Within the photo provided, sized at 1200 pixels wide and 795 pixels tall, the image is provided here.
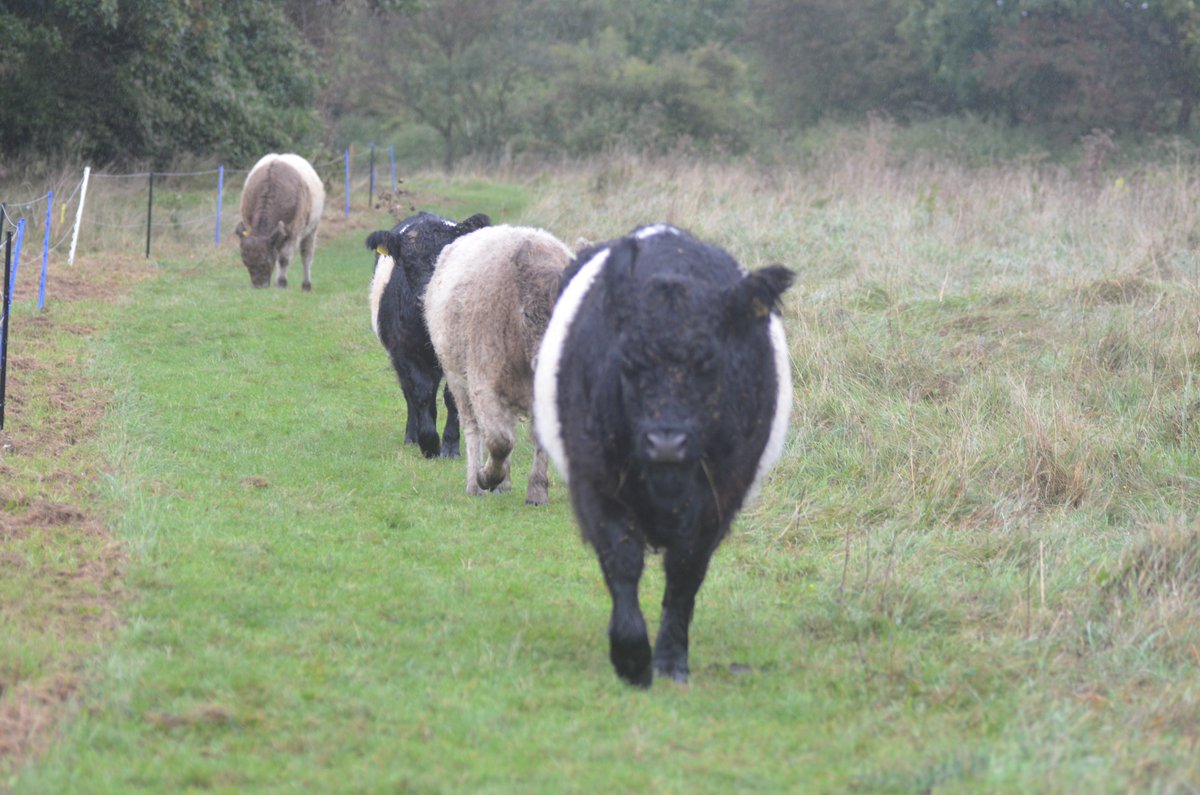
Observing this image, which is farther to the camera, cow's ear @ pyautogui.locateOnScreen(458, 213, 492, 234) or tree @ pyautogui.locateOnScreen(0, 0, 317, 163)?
tree @ pyautogui.locateOnScreen(0, 0, 317, 163)

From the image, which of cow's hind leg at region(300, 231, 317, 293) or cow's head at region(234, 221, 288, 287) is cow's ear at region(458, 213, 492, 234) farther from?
cow's hind leg at region(300, 231, 317, 293)

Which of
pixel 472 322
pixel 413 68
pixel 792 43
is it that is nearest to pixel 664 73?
pixel 792 43

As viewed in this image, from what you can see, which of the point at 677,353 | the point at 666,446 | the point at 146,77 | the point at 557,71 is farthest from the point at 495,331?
the point at 557,71

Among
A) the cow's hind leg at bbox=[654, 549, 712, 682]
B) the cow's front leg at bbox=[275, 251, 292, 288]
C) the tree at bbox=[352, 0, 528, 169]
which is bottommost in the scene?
the cow's front leg at bbox=[275, 251, 292, 288]

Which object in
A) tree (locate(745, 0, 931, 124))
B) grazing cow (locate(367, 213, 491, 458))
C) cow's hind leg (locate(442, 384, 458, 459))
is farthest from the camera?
tree (locate(745, 0, 931, 124))

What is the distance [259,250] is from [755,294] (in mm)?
15315

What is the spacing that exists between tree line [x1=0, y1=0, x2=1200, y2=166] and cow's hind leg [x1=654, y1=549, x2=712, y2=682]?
1941 cm

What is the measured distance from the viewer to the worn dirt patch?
5.14 m

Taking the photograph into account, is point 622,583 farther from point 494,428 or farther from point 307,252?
point 307,252

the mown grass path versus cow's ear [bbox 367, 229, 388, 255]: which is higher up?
cow's ear [bbox 367, 229, 388, 255]

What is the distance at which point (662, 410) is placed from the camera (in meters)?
5.07

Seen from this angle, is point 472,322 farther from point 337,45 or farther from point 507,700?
point 337,45

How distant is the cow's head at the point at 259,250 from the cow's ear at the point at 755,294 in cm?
1521

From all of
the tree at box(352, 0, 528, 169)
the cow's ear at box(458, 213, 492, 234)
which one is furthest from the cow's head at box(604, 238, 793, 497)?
the tree at box(352, 0, 528, 169)
